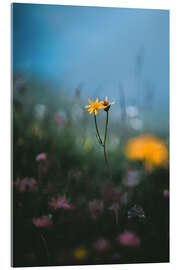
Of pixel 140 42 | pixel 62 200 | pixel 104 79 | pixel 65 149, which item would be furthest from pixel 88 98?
pixel 62 200

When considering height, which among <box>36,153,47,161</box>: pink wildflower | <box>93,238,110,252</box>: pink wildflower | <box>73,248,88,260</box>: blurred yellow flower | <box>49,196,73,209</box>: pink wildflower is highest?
<box>36,153,47,161</box>: pink wildflower

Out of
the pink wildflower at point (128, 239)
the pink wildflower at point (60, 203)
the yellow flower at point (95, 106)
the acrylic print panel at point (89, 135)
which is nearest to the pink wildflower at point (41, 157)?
the acrylic print panel at point (89, 135)

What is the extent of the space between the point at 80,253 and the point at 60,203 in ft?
0.89

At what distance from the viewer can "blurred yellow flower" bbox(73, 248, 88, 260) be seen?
5.59ft

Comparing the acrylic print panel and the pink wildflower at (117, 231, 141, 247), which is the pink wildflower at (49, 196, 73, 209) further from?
the pink wildflower at (117, 231, 141, 247)

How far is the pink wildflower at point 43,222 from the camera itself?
1669mm

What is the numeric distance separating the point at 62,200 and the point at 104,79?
0.67 metres

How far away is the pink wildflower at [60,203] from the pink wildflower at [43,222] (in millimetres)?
69

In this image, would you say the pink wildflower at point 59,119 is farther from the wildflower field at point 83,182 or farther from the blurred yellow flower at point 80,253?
the blurred yellow flower at point 80,253

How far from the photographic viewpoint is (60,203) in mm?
1706

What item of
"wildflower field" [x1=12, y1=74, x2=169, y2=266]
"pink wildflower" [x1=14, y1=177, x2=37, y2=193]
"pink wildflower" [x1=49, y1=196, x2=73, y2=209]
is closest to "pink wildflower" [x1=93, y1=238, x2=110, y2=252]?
"wildflower field" [x1=12, y1=74, x2=169, y2=266]

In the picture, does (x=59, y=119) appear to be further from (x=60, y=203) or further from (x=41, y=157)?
(x=60, y=203)

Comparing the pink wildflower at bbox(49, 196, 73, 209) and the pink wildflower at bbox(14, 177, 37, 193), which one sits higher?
the pink wildflower at bbox(14, 177, 37, 193)

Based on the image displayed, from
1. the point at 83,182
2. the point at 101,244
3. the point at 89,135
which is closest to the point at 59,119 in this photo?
the point at 89,135
